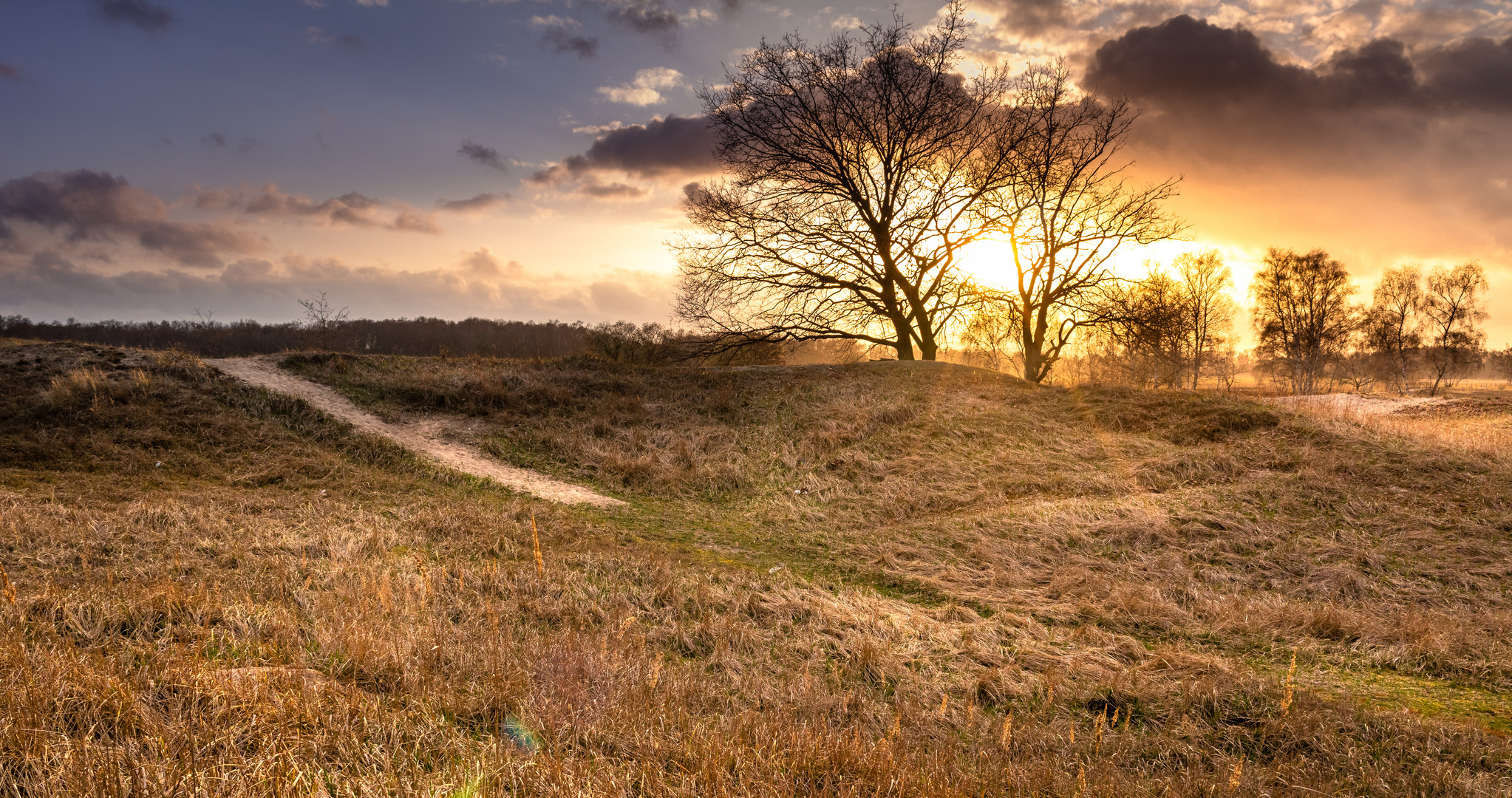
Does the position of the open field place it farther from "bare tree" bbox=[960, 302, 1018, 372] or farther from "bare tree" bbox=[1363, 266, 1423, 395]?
"bare tree" bbox=[1363, 266, 1423, 395]

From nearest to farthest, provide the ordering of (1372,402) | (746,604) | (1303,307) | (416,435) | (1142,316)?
(746,604)
(416,435)
(1142,316)
(1372,402)
(1303,307)

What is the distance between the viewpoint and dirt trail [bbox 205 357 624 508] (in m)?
12.8

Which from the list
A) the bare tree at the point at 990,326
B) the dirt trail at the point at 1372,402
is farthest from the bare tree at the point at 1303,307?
the bare tree at the point at 990,326

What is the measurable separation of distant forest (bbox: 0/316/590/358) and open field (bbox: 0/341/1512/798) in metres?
54.6

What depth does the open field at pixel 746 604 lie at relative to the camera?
311 cm

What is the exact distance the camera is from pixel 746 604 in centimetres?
681

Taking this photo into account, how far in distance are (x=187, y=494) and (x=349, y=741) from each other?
376 inches

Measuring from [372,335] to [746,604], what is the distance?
88.4 m

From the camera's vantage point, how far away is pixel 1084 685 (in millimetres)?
5258

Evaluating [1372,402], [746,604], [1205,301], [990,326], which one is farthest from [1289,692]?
[1205,301]

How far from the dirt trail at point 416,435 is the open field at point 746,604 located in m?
0.68

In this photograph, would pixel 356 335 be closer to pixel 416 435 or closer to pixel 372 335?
pixel 372 335

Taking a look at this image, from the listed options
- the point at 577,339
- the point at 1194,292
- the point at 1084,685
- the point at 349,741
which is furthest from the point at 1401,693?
the point at 577,339

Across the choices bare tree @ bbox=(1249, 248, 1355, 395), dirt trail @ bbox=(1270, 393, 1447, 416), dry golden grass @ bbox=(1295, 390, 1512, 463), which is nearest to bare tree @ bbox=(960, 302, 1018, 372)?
dirt trail @ bbox=(1270, 393, 1447, 416)
